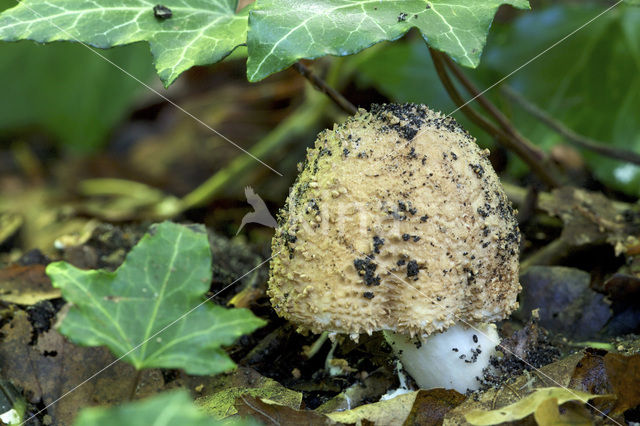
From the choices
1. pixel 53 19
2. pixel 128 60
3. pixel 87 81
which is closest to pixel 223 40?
pixel 53 19

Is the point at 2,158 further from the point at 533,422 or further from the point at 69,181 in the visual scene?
the point at 533,422

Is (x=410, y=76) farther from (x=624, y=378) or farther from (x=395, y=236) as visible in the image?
(x=624, y=378)

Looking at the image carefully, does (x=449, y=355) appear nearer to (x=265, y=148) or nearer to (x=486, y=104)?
(x=486, y=104)

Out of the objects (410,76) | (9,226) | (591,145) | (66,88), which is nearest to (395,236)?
(591,145)

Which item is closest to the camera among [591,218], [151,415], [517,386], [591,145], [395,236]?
[151,415]

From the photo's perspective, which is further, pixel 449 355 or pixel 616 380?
pixel 449 355

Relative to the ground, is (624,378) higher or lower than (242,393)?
higher

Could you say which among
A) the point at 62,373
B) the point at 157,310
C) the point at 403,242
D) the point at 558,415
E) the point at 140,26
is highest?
the point at 140,26

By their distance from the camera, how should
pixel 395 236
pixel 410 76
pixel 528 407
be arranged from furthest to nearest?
pixel 410 76 → pixel 395 236 → pixel 528 407
